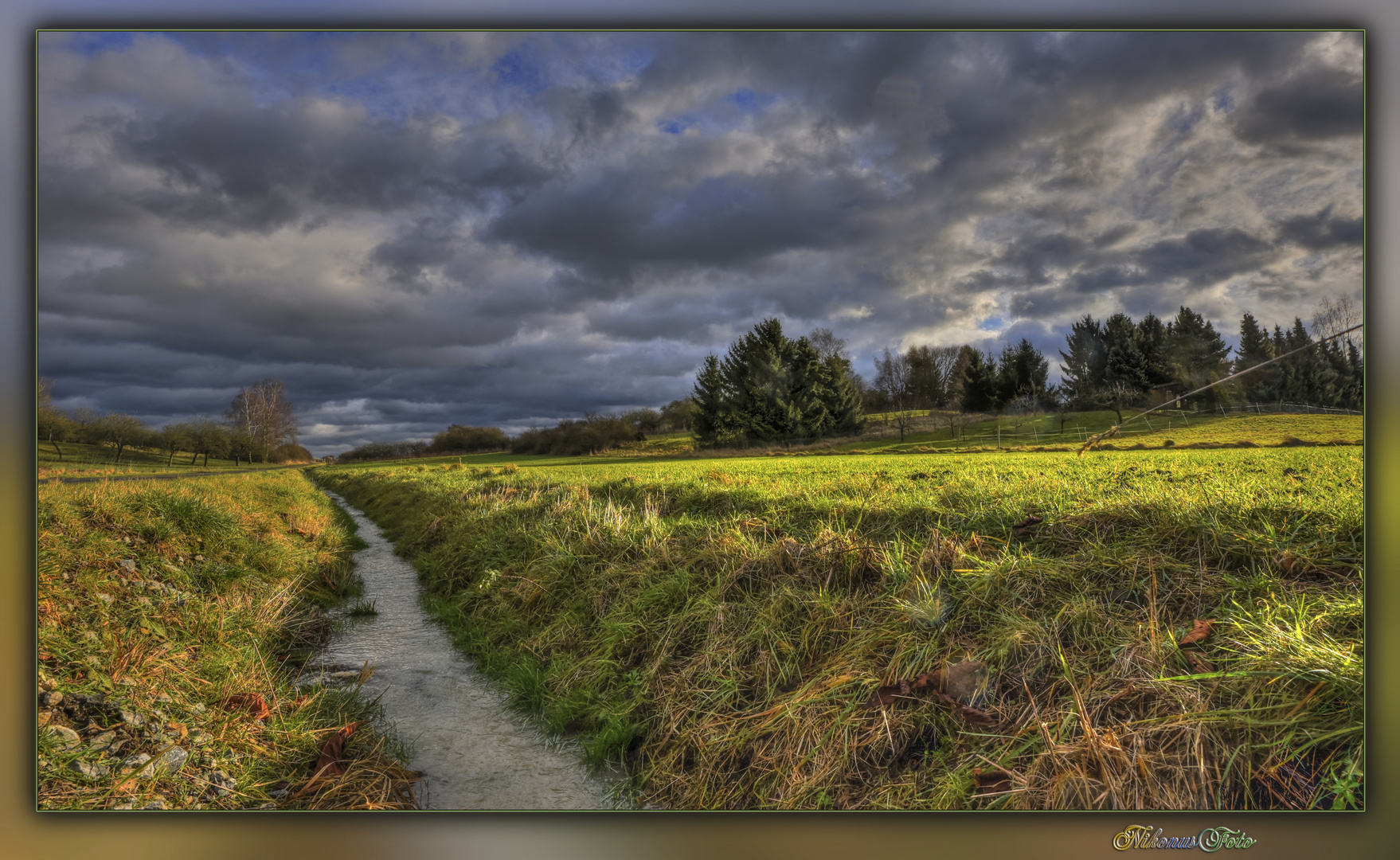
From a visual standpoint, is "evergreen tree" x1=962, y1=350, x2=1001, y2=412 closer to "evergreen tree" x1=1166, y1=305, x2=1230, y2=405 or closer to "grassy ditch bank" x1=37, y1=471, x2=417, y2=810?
"evergreen tree" x1=1166, y1=305, x2=1230, y2=405

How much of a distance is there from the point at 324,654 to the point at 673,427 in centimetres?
818

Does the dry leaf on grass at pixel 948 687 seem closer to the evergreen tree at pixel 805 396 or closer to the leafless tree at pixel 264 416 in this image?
the leafless tree at pixel 264 416

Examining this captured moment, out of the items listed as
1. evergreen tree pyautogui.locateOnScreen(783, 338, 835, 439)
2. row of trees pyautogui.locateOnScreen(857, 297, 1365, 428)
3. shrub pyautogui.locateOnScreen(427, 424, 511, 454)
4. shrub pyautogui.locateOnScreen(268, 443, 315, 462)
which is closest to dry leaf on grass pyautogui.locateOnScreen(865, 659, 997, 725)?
row of trees pyautogui.locateOnScreen(857, 297, 1365, 428)

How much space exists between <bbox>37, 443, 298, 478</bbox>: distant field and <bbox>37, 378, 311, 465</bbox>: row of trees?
0.14ft

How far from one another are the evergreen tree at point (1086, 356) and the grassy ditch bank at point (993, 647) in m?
0.97

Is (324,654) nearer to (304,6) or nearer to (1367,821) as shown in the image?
(304,6)

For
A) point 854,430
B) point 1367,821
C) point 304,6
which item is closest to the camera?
point 1367,821

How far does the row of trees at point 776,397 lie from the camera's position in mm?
12117

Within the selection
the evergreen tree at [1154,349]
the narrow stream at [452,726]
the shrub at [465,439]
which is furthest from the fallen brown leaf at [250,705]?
the evergreen tree at [1154,349]

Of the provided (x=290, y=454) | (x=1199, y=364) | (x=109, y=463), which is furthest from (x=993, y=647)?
(x=109, y=463)

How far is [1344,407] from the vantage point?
3338mm

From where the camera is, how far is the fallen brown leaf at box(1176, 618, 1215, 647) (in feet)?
9.29

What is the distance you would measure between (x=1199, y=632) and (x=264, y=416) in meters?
6.46

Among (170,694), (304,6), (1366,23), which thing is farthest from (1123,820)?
(304,6)
